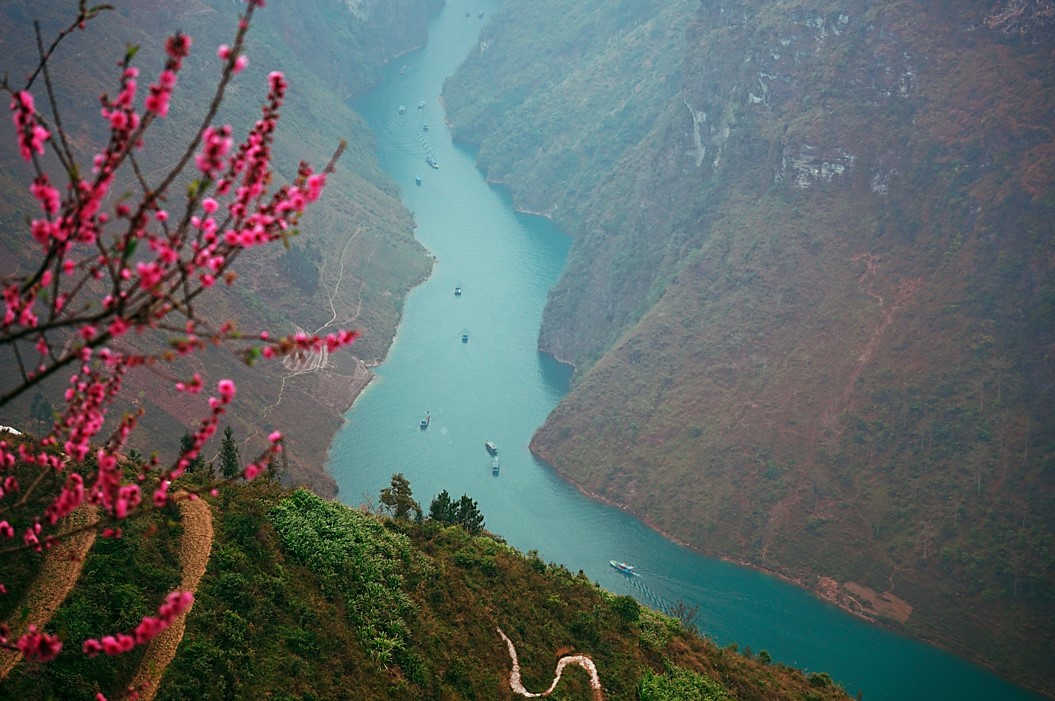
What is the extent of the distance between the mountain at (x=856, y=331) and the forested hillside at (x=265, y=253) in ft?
90.3

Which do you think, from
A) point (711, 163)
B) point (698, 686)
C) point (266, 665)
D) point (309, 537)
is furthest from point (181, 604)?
point (711, 163)

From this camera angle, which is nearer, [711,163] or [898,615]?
[898,615]

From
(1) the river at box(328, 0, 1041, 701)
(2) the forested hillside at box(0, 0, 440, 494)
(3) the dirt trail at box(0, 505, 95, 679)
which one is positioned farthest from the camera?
(2) the forested hillside at box(0, 0, 440, 494)

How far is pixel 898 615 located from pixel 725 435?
2858 cm

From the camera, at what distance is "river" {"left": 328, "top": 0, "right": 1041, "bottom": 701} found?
96.4 m

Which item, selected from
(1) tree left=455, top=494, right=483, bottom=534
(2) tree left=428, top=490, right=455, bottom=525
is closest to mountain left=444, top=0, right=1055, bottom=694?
(1) tree left=455, top=494, right=483, bottom=534

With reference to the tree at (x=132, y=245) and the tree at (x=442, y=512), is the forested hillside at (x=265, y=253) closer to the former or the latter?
the tree at (x=442, y=512)

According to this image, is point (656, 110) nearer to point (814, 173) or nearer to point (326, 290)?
point (814, 173)

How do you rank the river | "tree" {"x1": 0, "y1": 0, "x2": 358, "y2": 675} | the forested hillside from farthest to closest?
the forested hillside, the river, "tree" {"x1": 0, "y1": 0, "x2": 358, "y2": 675}

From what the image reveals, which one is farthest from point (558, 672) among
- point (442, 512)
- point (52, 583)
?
point (52, 583)

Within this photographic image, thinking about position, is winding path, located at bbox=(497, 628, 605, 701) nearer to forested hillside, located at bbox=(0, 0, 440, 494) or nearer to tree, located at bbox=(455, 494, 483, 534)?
tree, located at bbox=(455, 494, 483, 534)

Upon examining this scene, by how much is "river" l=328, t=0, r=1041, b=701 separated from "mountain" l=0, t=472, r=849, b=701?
4783 cm

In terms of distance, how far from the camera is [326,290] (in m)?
149

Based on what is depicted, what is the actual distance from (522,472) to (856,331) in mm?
41731
